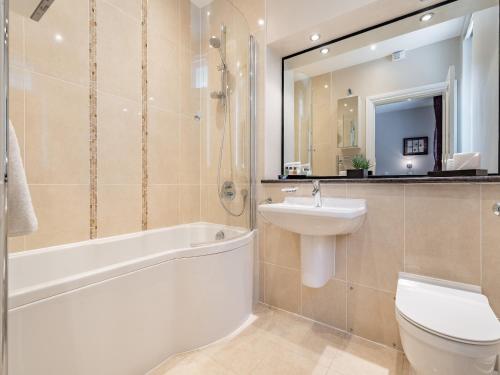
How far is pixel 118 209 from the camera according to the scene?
1.65 m

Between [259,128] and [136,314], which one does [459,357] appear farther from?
[259,128]

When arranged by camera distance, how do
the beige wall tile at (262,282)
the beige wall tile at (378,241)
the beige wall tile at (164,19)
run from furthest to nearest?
the beige wall tile at (262,282)
the beige wall tile at (164,19)
the beige wall tile at (378,241)

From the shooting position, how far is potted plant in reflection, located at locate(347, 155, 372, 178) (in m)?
1.66

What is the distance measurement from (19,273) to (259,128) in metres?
1.68

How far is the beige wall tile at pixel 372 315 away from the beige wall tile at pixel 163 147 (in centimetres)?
157

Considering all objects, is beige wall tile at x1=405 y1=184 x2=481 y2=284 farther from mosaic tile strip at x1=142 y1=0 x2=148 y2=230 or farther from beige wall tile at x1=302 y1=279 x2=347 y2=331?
mosaic tile strip at x1=142 y1=0 x2=148 y2=230

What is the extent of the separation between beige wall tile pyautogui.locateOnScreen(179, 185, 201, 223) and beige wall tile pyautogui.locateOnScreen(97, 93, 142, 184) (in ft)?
1.30

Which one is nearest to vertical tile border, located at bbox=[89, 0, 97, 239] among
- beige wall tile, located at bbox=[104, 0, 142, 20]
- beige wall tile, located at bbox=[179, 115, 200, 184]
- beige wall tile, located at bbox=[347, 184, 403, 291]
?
beige wall tile, located at bbox=[104, 0, 142, 20]

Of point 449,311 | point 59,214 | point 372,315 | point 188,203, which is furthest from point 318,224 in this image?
point 59,214

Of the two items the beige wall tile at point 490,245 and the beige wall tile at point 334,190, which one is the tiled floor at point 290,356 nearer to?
the beige wall tile at point 490,245

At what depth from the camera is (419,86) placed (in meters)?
1.56

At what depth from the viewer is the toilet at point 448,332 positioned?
0.80 meters

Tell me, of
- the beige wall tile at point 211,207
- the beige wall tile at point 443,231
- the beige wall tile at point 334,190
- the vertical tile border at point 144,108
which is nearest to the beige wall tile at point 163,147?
the vertical tile border at point 144,108

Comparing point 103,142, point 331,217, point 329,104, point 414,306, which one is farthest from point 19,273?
point 329,104
